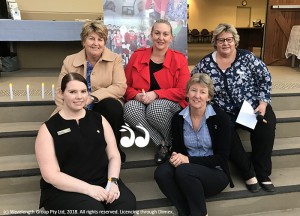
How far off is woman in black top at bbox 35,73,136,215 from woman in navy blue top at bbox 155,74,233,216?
316 millimetres

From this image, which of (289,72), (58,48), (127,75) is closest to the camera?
(127,75)

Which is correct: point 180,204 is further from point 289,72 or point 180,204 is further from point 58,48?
point 58,48

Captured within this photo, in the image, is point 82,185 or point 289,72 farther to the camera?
point 289,72

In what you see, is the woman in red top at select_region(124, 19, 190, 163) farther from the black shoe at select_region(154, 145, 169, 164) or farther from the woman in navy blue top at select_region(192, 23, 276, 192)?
the woman in navy blue top at select_region(192, 23, 276, 192)

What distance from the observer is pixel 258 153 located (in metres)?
2.05

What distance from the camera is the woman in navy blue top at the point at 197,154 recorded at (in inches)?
68.3

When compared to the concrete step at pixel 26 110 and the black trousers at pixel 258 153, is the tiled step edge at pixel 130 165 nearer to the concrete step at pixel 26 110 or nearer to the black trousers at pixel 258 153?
the black trousers at pixel 258 153

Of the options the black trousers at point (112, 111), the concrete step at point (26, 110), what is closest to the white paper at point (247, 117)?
the black trousers at point (112, 111)

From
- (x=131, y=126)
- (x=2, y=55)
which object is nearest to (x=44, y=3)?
(x=2, y=55)

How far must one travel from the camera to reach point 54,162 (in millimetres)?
1532

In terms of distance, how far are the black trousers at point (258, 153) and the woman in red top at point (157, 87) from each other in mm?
467

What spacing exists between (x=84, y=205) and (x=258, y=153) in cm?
121

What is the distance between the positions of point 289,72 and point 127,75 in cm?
266

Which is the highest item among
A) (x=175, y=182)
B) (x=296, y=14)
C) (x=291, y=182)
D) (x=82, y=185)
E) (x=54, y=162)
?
(x=296, y=14)
